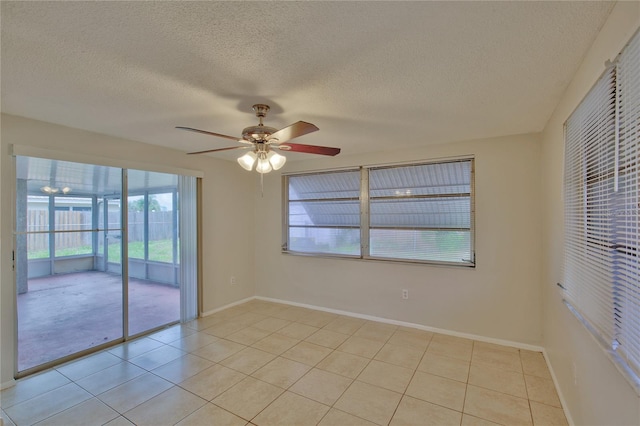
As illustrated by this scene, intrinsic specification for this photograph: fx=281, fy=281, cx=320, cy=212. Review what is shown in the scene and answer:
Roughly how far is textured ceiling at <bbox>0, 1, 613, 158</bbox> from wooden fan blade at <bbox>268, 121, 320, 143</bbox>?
0.97ft

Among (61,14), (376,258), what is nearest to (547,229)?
(376,258)

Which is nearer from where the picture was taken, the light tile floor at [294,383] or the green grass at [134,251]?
the light tile floor at [294,383]

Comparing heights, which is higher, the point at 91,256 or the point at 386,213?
the point at 386,213

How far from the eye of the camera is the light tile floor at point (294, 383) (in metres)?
2.09

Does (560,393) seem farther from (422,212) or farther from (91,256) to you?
(91,256)

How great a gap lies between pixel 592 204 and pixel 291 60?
76.2 inches

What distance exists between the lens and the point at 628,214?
1.21 m

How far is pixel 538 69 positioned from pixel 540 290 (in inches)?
94.5

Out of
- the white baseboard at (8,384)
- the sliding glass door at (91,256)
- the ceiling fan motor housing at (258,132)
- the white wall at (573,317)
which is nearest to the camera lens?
the white wall at (573,317)

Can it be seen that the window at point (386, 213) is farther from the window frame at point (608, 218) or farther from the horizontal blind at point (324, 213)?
the window frame at point (608, 218)

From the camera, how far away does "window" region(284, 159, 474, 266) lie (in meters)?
3.52

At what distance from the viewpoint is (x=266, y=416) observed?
2098mm

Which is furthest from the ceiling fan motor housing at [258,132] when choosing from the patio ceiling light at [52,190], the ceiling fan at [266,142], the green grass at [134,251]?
the green grass at [134,251]

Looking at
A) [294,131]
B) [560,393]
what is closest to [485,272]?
[560,393]
